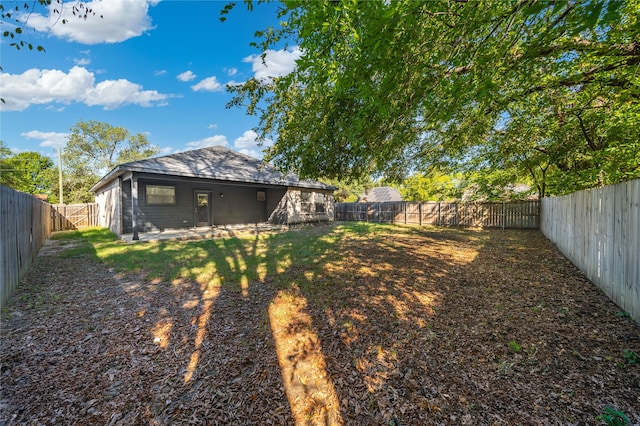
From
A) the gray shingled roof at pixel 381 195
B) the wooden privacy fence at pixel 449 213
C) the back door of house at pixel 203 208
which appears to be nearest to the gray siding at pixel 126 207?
the back door of house at pixel 203 208

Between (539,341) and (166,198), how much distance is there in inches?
542

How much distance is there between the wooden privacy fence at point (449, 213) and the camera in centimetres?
1389

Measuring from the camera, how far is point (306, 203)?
16672 millimetres

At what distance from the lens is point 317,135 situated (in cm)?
504

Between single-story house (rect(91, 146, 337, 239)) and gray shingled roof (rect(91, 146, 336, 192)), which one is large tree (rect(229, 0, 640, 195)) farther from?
single-story house (rect(91, 146, 337, 239))

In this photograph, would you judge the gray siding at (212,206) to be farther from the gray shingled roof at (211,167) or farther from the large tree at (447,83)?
the large tree at (447,83)

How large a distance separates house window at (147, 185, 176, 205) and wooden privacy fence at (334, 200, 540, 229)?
516 inches

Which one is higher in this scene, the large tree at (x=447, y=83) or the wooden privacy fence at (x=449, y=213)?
the large tree at (x=447, y=83)

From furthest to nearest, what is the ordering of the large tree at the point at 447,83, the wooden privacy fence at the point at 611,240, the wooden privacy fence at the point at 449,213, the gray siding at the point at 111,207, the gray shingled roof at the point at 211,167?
1. the wooden privacy fence at the point at 449,213
2. the gray siding at the point at 111,207
3. the gray shingled roof at the point at 211,167
4. the wooden privacy fence at the point at 611,240
5. the large tree at the point at 447,83

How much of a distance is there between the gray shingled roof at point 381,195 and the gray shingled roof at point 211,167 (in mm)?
23928

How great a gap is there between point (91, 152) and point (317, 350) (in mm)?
39744

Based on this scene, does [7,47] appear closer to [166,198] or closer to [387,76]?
[387,76]

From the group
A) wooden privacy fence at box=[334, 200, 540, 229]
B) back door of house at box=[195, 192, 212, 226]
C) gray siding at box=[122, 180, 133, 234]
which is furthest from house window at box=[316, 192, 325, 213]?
gray siding at box=[122, 180, 133, 234]

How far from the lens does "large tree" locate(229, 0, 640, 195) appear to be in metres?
2.73
